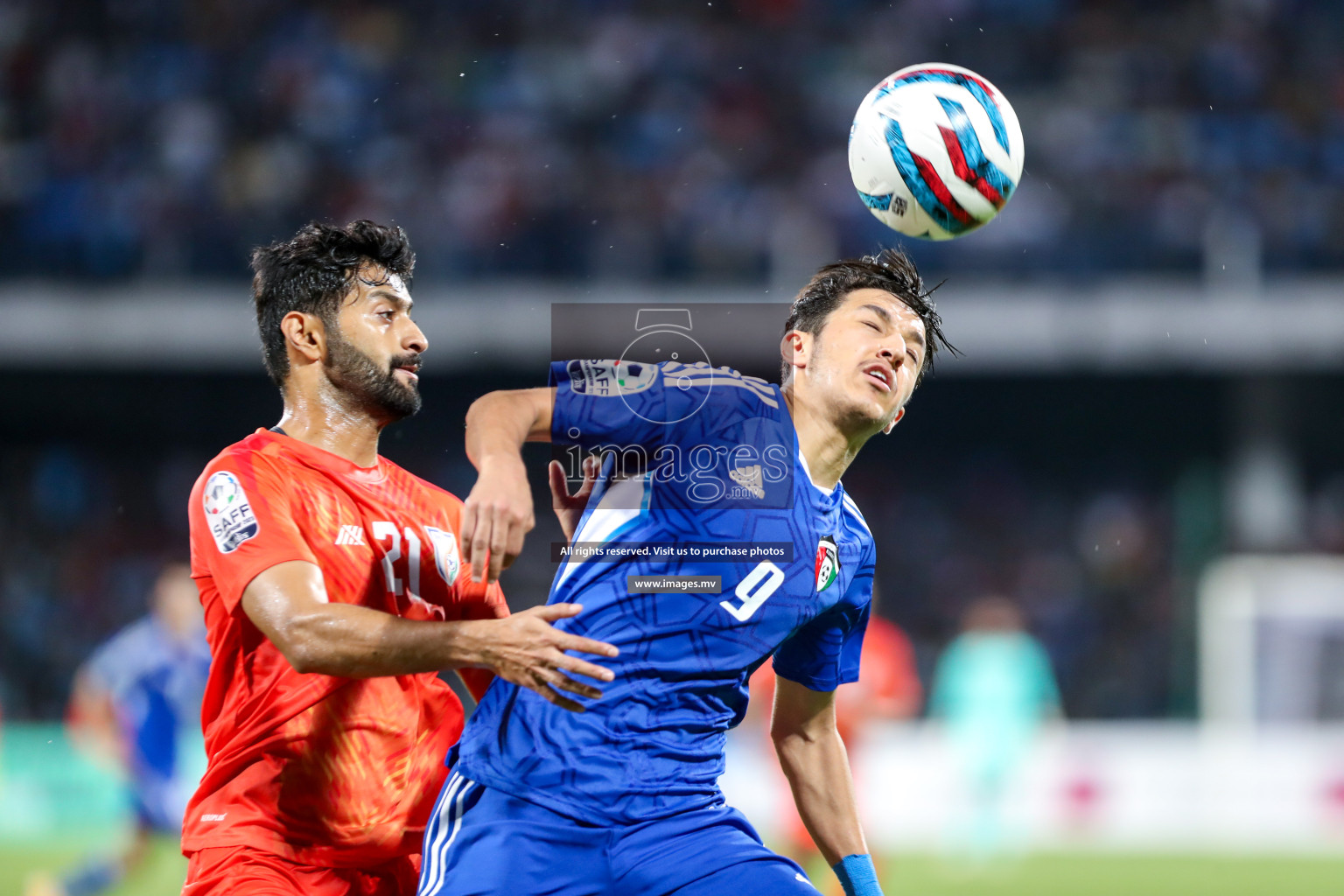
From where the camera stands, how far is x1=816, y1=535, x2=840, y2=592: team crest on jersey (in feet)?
11.7

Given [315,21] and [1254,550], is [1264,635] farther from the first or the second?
[315,21]

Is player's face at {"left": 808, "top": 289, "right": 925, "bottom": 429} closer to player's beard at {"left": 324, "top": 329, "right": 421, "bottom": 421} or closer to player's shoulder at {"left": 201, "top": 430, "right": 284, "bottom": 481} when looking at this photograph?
player's beard at {"left": 324, "top": 329, "right": 421, "bottom": 421}

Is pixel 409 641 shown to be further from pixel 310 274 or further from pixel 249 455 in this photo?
pixel 310 274

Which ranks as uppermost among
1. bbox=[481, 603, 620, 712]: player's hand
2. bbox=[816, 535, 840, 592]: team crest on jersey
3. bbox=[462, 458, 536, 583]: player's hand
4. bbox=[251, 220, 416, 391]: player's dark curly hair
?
bbox=[251, 220, 416, 391]: player's dark curly hair

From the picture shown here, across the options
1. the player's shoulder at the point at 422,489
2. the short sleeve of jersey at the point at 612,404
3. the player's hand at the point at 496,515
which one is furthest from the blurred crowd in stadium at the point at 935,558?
the player's hand at the point at 496,515

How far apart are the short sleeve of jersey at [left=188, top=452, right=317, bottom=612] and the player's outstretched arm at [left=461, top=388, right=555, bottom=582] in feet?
1.91

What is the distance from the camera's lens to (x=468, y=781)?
133 inches

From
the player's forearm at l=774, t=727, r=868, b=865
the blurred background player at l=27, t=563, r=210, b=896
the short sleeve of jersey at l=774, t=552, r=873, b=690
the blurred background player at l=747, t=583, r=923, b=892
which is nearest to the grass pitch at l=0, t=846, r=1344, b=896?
the blurred background player at l=747, t=583, r=923, b=892

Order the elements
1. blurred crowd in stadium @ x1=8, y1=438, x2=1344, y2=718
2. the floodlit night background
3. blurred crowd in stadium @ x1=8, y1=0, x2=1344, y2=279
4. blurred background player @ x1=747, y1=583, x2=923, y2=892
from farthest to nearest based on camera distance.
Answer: blurred crowd in stadium @ x1=8, y1=0, x2=1344, y2=279, the floodlit night background, blurred crowd in stadium @ x1=8, y1=438, x2=1344, y2=718, blurred background player @ x1=747, y1=583, x2=923, y2=892

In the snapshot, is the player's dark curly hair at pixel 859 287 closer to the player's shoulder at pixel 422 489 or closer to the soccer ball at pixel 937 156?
the soccer ball at pixel 937 156

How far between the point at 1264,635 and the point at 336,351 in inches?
525

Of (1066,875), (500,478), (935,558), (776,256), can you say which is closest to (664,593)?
(500,478)

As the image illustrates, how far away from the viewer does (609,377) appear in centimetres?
326

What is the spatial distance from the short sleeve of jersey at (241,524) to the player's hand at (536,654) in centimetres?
60
